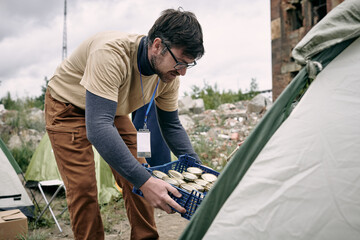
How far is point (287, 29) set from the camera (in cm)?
731

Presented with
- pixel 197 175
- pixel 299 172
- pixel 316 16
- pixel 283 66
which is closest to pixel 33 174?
pixel 197 175

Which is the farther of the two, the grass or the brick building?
the brick building

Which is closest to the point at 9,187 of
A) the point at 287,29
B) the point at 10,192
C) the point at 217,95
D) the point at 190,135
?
the point at 10,192

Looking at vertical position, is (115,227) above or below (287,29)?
below

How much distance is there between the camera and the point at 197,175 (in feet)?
6.44

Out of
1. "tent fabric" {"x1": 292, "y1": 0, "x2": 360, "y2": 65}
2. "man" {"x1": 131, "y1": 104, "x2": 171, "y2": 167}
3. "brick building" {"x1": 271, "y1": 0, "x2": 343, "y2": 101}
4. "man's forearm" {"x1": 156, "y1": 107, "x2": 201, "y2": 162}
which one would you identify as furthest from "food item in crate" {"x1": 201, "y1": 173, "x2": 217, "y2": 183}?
"brick building" {"x1": 271, "y1": 0, "x2": 343, "y2": 101}

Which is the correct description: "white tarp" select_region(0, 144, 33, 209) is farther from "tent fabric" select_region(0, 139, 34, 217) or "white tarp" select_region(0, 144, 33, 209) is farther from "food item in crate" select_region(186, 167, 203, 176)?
"food item in crate" select_region(186, 167, 203, 176)

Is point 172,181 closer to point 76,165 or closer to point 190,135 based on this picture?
point 76,165

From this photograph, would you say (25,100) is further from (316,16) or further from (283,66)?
(316,16)

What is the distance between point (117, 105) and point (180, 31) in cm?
66

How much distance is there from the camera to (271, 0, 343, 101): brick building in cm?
692

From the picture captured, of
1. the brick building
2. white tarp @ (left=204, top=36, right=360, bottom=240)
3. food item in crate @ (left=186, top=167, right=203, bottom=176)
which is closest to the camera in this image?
white tarp @ (left=204, top=36, right=360, bottom=240)

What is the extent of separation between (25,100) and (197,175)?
948 cm

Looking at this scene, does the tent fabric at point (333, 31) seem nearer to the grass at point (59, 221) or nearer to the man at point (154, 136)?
the man at point (154, 136)
